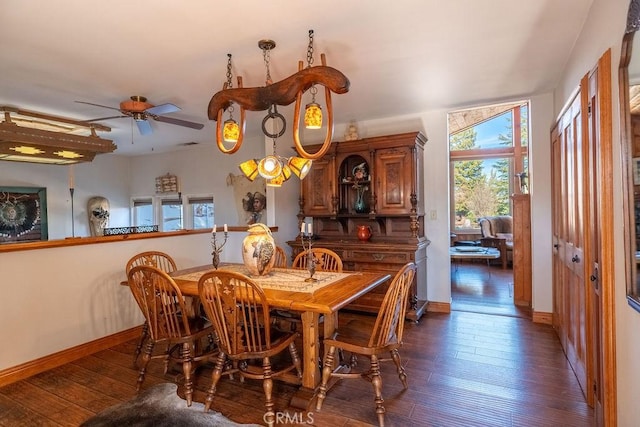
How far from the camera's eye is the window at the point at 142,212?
Answer: 7070 millimetres

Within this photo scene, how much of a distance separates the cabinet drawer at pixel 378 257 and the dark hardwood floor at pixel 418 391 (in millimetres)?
840

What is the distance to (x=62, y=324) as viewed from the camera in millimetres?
2854

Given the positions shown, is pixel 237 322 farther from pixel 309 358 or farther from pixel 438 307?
pixel 438 307

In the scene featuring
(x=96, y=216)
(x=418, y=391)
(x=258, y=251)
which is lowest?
(x=418, y=391)

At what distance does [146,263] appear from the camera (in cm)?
310

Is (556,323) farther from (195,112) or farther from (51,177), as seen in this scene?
(51,177)

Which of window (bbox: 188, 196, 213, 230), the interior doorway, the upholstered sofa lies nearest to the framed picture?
window (bbox: 188, 196, 213, 230)

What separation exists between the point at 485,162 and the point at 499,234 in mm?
1679

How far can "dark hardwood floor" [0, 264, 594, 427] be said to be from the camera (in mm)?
2031

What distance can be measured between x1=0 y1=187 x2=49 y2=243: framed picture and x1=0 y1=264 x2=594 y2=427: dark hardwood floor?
3.77 meters

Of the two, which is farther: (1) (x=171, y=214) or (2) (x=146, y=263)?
(1) (x=171, y=214)

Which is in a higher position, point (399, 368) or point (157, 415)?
point (399, 368)

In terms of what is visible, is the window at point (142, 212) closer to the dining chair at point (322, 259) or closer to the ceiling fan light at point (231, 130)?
the dining chair at point (322, 259)

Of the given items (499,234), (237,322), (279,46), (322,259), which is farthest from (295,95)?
(499,234)
